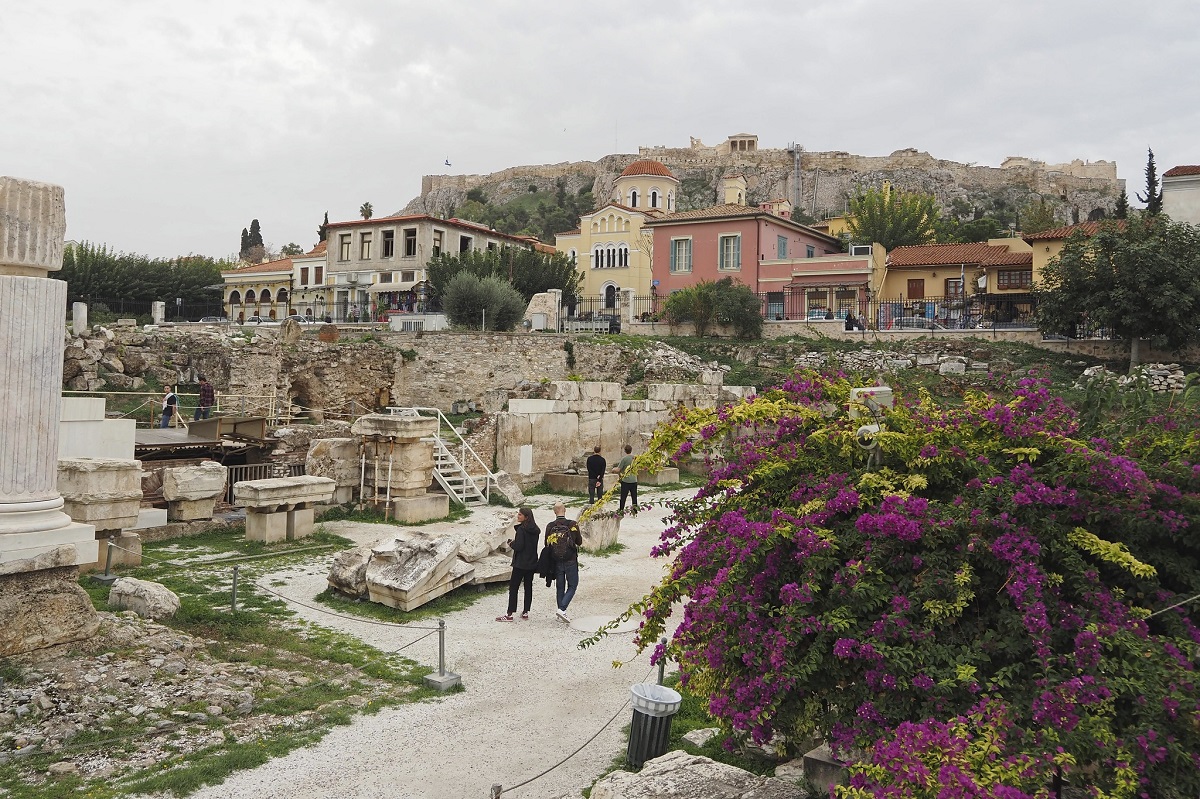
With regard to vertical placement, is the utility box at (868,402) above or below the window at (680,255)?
below

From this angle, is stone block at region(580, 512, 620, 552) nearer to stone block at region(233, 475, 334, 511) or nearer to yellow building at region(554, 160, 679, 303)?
stone block at region(233, 475, 334, 511)

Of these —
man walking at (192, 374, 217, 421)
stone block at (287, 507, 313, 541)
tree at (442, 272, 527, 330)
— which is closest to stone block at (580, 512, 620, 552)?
stone block at (287, 507, 313, 541)

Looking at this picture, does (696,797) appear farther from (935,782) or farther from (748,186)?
(748,186)

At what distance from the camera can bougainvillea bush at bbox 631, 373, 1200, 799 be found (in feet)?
12.7

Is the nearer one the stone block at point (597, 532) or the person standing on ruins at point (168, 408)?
the stone block at point (597, 532)

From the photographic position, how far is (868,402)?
19.5ft

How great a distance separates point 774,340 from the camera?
111 feet

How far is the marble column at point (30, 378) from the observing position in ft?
24.2

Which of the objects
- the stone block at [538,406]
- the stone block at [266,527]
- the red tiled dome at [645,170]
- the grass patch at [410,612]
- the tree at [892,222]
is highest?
the red tiled dome at [645,170]

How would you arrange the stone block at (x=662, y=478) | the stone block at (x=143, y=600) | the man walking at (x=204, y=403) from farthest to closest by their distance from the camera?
the man walking at (x=204, y=403) < the stone block at (x=662, y=478) < the stone block at (x=143, y=600)

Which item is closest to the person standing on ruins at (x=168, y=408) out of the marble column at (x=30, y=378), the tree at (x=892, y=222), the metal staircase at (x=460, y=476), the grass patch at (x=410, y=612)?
the metal staircase at (x=460, y=476)

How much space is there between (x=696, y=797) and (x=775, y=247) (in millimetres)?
37619

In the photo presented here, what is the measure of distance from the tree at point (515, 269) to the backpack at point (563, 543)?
2744 centimetres

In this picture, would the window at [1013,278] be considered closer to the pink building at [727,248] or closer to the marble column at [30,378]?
the pink building at [727,248]
